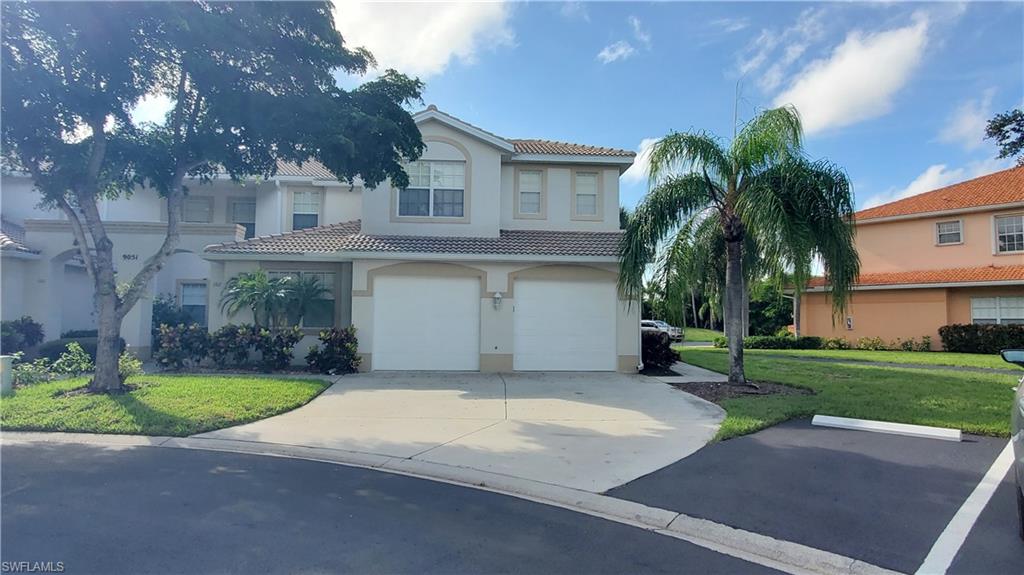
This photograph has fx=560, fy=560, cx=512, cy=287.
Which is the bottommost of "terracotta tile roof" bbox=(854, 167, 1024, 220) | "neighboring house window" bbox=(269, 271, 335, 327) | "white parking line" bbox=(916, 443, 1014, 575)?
"white parking line" bbox=(916, 443, 1014, 575)

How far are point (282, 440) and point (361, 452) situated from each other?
1312 mm

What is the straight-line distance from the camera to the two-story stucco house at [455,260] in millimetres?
14750

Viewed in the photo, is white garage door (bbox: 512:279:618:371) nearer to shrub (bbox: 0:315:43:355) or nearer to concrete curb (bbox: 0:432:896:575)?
concrete curb (bbox: 0:432:896:575)

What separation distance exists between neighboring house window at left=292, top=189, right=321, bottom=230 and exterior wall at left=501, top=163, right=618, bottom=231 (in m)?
7.02

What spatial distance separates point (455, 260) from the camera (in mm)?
14688

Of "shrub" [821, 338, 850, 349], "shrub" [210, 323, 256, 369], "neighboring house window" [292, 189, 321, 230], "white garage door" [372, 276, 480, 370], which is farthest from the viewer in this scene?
"shrub" [821, 338, 850, 349]

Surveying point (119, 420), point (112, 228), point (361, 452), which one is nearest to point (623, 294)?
point (361, 452)

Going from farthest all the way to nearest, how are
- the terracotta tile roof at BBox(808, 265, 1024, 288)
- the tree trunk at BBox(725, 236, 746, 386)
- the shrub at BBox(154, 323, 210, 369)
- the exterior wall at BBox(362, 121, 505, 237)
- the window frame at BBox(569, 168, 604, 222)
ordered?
the terracotta tile roof at BBox(808, 265, 1024, 288), the window frame at BBox(569, 168, 604, 222), the exterior wall at BBox(362, 121, 505, 237), the shrub at BBox(154, 323, 210, 369), the tree trunk at BBox(725, 236, 746, 386)

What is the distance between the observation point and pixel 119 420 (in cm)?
845

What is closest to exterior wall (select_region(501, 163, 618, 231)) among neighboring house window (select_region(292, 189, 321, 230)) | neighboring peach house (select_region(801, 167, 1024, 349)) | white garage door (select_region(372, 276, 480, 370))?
white garage door (select_region(372, 276, 480, 370))

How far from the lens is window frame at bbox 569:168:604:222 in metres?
17.1

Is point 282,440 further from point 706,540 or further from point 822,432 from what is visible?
point 822,432

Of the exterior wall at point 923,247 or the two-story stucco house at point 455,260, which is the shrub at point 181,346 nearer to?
the two-story stucco house at point 455,260

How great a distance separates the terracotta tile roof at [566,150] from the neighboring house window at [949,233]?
723 inches
